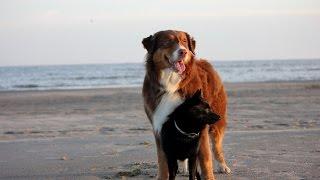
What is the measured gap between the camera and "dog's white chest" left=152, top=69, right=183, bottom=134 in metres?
6.06

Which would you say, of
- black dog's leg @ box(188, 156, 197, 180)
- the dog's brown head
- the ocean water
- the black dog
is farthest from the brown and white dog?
the ocean water

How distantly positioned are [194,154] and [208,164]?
54cm

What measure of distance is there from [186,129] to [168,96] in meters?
0.49

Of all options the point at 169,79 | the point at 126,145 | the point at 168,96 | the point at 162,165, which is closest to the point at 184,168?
the point at 162,165

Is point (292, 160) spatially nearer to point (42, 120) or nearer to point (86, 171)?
point (86, 171)

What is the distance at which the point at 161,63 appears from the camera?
6105 mm

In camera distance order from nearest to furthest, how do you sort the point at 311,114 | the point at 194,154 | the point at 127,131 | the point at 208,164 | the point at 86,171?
1. the point at 194,154
2. the point at 208,164
3. the point at 86,171
4. the point at 127,131
5. the point at 311,114

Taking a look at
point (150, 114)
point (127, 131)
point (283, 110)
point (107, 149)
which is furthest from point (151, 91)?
point (283, 110)

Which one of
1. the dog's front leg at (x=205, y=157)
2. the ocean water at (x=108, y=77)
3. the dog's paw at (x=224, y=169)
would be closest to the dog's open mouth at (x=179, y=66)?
the dog's front leg at (x=205, y=157)

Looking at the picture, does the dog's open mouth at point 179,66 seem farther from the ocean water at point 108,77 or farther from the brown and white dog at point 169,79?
the ocean water at point 108,77

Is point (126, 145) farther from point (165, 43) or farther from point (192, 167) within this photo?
point (165, 43)

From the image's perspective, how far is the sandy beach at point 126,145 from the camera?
24.3ft

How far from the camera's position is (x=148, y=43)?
6.31 metres

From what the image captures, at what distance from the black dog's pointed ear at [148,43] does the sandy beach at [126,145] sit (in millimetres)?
1764
